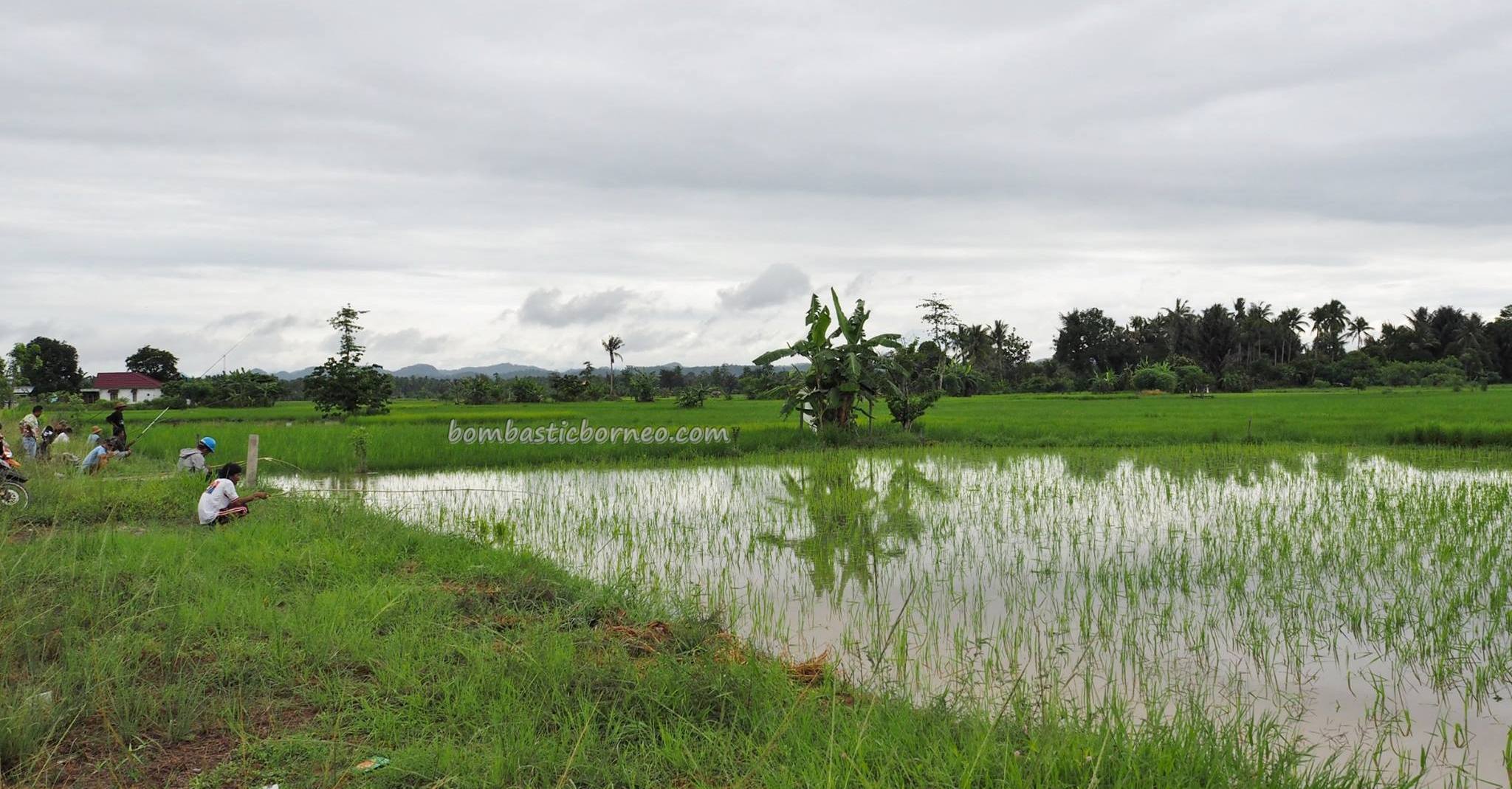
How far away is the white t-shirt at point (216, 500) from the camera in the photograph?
6.95 meters

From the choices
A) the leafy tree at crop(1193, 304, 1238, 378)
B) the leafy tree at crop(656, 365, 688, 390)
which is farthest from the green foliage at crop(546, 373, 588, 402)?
the leafy tree at crop(1193, 304, 1238, 378)

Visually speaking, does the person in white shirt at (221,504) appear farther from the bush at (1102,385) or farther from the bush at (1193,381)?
the bush at (1193,381)

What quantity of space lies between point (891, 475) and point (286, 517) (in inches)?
292

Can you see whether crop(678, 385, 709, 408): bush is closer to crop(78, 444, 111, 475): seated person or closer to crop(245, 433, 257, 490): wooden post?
crop(245, 433, 257, 490): wooden post

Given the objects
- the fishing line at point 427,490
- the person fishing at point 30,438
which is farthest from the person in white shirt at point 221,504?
the person fishing at point 30,438

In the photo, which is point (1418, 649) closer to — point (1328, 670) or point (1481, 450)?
point (1328, 670)

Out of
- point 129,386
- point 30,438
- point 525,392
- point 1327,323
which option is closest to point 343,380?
point 30,438

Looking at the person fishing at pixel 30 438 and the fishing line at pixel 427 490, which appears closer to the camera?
the fishing line at pixel 427 490

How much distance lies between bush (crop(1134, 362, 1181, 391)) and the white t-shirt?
146ft

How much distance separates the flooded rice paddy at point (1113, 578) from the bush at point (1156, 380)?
3439 centimetres

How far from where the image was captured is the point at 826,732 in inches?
122

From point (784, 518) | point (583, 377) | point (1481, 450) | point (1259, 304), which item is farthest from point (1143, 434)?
point (1259, 304)

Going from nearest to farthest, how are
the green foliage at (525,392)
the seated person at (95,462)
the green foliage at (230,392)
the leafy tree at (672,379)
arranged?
1. the seated person at (95,462)
2. the green foliage at (230,392)
3. the green foliage at (525,392)
4. the leafy tree at (672,379)

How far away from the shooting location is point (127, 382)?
51219 millimetres
